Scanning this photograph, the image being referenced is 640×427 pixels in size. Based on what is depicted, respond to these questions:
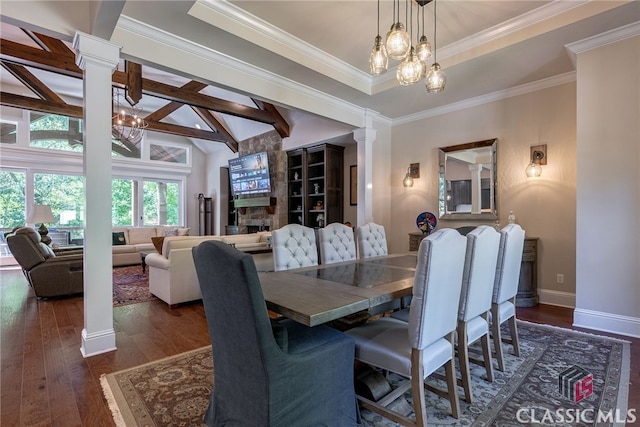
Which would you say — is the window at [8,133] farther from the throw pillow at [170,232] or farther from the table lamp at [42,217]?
the throw pillow at [170,232]

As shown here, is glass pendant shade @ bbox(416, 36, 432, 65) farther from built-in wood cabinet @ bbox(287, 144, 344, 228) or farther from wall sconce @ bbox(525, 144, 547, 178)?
built-in wood cabinet @ bbox(287, 144, 344, 228)

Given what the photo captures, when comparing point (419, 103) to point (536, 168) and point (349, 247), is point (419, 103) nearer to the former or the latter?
point (536, 168)

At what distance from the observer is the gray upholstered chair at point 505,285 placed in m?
2.18

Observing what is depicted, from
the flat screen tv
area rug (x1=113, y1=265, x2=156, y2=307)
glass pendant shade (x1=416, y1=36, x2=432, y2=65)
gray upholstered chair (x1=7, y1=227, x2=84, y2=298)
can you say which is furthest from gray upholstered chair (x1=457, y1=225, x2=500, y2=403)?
the flat screen tv

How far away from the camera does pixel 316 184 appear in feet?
20.9

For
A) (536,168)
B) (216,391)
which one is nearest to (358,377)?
(216,391)

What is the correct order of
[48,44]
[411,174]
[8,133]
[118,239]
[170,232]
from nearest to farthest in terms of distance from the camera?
[48,44] → [411,174] → [8,133] → [118,239] → [170,232]

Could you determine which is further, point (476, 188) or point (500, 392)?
point (476, 188)

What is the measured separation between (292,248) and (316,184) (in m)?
3.95

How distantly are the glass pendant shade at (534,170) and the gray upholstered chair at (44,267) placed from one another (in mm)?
6038

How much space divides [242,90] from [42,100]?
5.30 meters

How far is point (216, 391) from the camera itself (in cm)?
158

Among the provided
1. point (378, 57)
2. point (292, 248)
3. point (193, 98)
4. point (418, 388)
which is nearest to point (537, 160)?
point (378, 57)

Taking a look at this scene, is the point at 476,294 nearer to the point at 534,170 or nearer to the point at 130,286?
the point at 534,170
